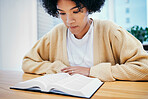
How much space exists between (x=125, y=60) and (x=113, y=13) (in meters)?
1.89

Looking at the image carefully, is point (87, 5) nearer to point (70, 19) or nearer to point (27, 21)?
point (70, 19)

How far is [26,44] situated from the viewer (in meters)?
2.50

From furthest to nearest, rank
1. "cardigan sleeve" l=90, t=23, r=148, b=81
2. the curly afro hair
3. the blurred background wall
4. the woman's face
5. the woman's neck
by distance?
the blurred background wall, the woman's neck, the curly afro hair, the woman's face, "cardigan sleeve" l=90, t=23, r=148, b=81

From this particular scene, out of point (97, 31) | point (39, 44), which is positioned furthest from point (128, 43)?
point (39, 44)

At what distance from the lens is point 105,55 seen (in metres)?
1.06

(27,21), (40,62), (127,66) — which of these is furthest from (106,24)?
(27,21)

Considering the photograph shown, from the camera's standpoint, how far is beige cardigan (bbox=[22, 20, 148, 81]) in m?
0.80

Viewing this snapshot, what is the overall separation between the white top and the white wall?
1.48 metres

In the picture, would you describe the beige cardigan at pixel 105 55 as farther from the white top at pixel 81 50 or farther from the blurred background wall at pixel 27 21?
the blurred background wall at pixel 27 21

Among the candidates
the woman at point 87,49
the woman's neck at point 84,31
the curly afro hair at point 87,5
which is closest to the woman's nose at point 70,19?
the woman at point 87,49

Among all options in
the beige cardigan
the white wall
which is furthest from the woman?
the white wall

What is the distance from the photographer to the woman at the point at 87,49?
825 millimetres

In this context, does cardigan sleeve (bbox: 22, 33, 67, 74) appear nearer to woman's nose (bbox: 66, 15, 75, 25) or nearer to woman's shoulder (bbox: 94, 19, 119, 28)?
woman's nose (bbox: 66, 15, 75, 25)

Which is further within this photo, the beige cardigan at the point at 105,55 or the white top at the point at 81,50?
the white top at the point at 81,50
